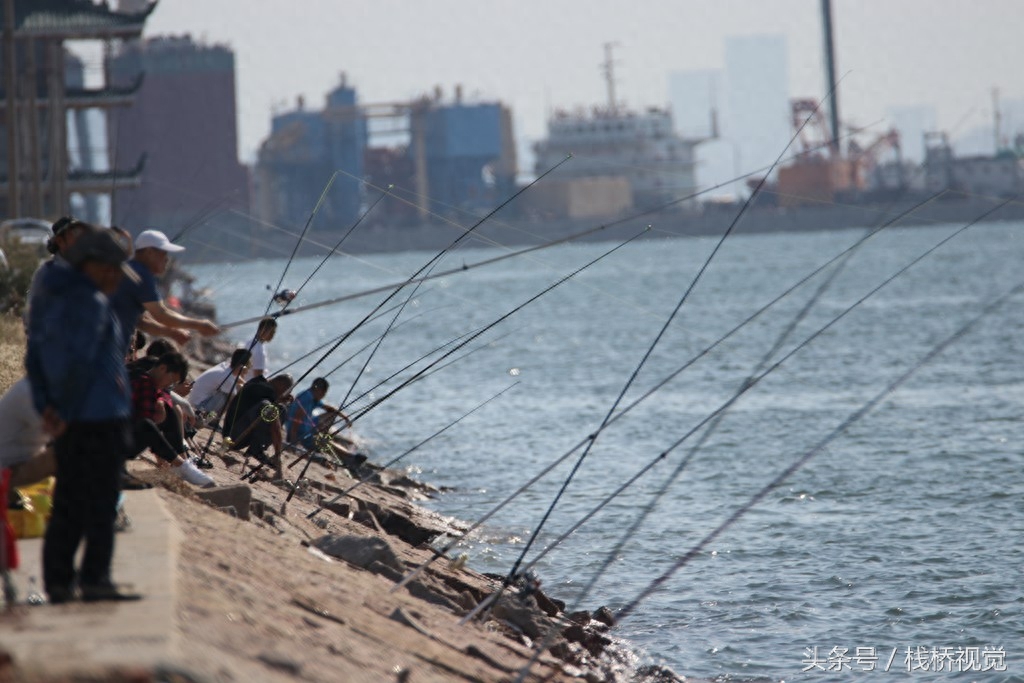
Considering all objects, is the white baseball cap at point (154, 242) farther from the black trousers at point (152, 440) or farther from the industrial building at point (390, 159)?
the industrial building at point (390, 159)

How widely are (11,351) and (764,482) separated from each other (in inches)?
262

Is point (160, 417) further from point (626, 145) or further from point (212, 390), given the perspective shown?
point (626, 145)

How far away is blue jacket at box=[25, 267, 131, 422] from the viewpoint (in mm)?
4375

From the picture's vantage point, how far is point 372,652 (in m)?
4.87

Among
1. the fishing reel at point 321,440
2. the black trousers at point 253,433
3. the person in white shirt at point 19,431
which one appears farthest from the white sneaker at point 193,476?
the black trousers at point 253,433

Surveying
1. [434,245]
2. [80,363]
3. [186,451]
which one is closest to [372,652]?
[80,363]

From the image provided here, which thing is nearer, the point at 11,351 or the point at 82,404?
the point at 82,404

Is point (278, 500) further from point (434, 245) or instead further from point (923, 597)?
point (434, 245)

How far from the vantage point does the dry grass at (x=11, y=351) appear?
8.91m

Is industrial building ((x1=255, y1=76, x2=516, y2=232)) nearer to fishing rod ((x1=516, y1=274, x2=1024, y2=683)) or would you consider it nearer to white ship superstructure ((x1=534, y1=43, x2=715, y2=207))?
white ship superstructure ((x1=534, y1=43, x2=715, y2=207))

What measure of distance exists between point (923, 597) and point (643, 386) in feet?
50.2

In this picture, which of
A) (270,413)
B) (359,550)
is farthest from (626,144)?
(359,550)

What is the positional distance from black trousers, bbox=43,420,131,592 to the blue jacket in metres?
Answer: 0.06

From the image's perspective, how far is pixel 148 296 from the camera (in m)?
→ 5.55
